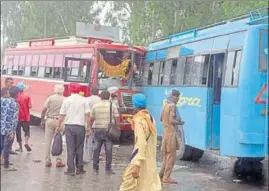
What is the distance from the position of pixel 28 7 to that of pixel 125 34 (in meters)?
8.35

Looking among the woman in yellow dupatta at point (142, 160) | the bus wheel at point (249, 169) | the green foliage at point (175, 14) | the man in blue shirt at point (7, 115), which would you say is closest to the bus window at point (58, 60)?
the green foliage at point (175, 14)

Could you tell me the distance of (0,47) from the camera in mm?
55781

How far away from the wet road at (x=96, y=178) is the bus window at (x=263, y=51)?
2.16 m

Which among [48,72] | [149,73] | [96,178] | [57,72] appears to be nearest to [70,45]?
[57,72]

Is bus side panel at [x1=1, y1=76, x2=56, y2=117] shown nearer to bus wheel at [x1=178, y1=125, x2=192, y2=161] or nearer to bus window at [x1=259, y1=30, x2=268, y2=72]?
bus wheel at [x1=178, y1=125, x2=192, y2=161]

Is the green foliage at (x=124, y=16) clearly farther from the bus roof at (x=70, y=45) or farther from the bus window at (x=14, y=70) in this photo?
the bus window at (x=14, y=70)

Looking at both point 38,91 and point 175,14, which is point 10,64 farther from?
point 175,14

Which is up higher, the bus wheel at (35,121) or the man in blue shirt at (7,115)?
the man in blue shirt at (7,115)

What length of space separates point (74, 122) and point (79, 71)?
682 centimetres

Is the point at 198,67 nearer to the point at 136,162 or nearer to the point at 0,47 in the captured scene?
the point at 136,162

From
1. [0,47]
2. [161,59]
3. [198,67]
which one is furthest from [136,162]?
[0,47]

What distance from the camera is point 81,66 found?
16453mm

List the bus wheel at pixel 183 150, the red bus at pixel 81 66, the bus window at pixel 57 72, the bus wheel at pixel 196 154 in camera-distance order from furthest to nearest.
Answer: the bus window at pixel 57 72
the red bus at pixel 81 66
the bus wheel at pixel 196 154
the bus wheel at pixel 183 150

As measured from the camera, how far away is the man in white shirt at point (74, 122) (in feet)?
32.6
